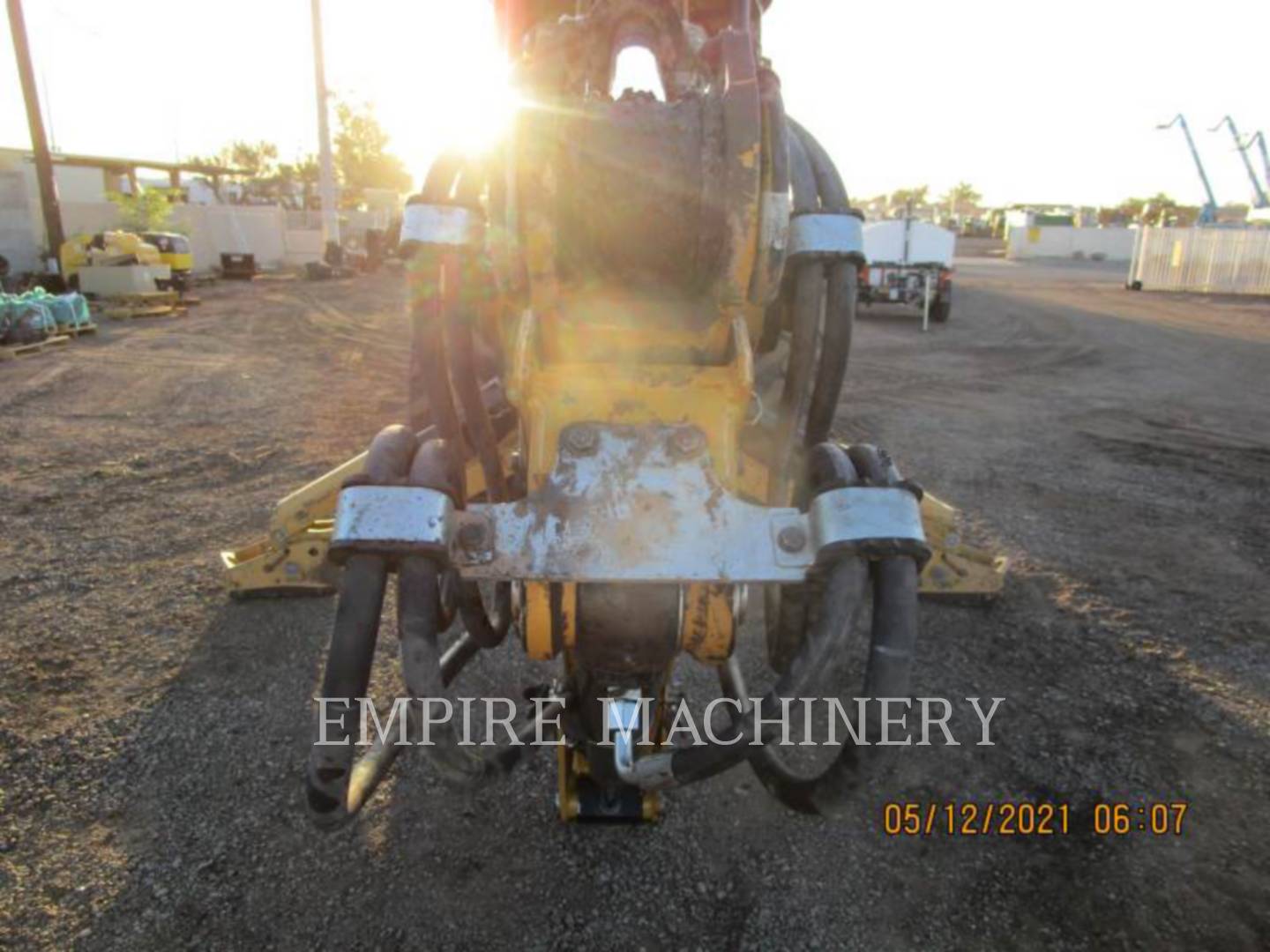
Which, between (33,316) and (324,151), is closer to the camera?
(33,316)

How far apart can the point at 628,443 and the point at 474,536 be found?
352 millimetres

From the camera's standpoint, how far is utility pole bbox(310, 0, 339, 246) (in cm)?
2694

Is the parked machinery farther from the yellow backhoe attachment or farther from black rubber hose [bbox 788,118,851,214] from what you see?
the yellow backhoe attachment

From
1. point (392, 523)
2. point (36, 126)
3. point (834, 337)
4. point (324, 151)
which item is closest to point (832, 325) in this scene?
point (834, 337)

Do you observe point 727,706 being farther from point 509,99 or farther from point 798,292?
point 509,99

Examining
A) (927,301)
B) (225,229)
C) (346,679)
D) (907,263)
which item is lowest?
(927,301)

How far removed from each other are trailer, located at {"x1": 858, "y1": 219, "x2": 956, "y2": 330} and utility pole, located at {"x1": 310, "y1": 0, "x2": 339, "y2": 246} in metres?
17.9

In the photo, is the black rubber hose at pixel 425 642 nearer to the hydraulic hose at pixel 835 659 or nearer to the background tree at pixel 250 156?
the hydraulic hose at pixel 835 659

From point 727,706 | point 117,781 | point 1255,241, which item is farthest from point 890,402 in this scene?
point 1255,241

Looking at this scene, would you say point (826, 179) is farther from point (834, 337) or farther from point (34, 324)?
point (34, 324)

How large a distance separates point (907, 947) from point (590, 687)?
1154 mm

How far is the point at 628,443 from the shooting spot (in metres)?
1.71

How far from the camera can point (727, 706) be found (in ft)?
7.96

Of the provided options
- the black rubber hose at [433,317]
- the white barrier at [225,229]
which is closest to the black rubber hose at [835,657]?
the black rubber hose at [433,317]
